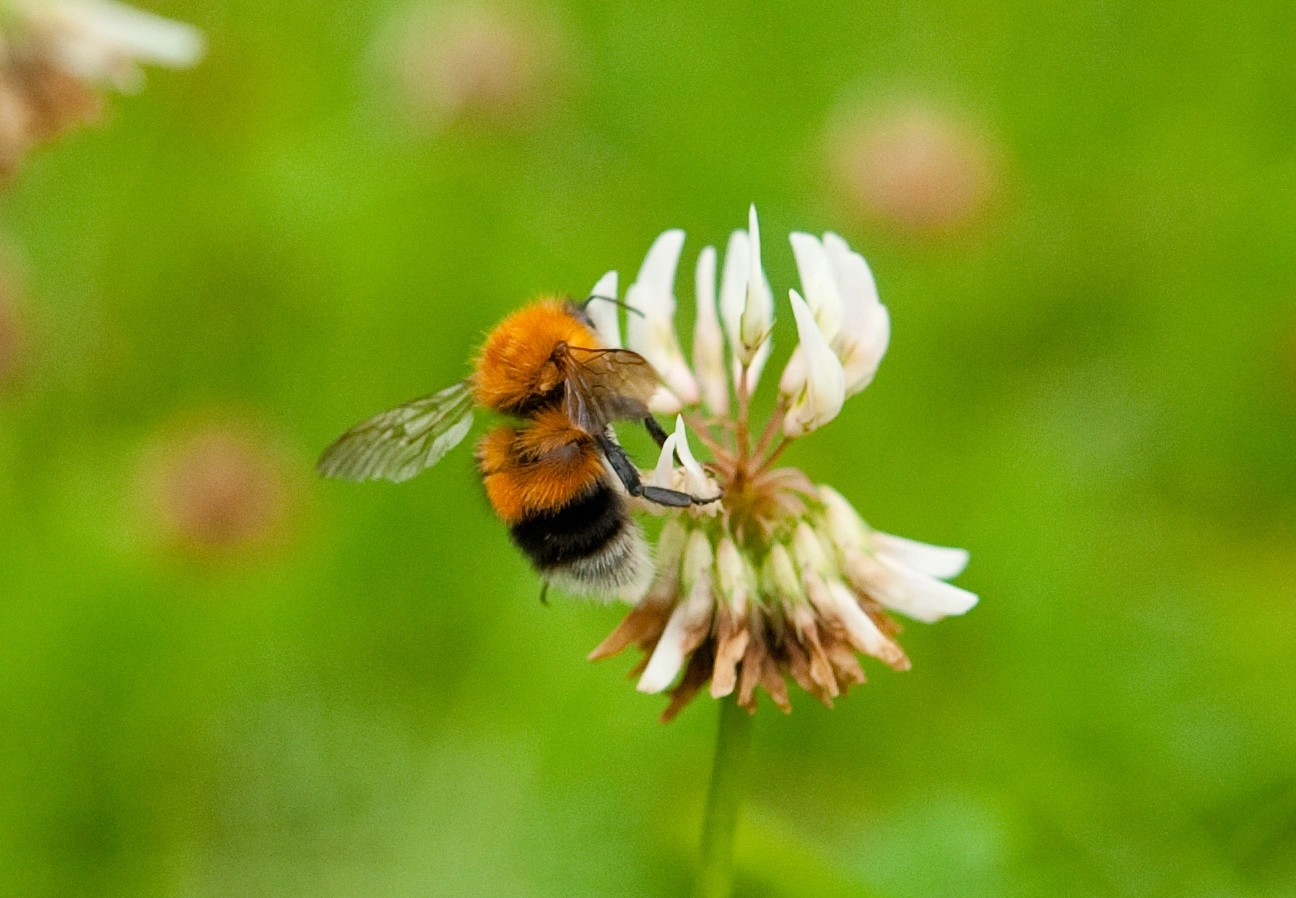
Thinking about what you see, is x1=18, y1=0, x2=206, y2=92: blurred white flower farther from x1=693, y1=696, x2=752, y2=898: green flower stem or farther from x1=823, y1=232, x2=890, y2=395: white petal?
x1=693, y1=696, x2=752, y2=898: green flower stem

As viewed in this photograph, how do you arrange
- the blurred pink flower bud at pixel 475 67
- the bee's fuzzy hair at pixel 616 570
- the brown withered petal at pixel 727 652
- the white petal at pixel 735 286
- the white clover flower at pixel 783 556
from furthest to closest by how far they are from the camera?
the blurred pink flower bud at pixel 475 67
the white petal at pixel 735 286
the bee's fuzzy hair at pixel 616 570
the white clover flower at pixel 783 556
the brown withered petal at pixel 727 652

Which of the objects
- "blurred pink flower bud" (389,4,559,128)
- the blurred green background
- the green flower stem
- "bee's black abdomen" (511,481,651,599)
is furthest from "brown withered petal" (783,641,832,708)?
"blurred pink flower bud" (389,4,559,128)

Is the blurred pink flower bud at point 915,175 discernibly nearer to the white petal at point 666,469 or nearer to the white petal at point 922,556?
the white petal at point 922,556

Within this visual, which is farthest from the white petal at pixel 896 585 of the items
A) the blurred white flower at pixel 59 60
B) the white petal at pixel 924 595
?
the blurred white flower at pixel 59 60

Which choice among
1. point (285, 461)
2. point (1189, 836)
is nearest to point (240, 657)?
point (285, 461)

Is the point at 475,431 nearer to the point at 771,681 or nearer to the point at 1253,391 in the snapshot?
the point at 1253,391

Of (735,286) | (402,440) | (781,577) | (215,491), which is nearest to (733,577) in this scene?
(781,577)

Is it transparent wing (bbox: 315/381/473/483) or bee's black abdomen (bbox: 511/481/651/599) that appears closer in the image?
Result: bee's black abdomen (bbox: 511/481/651/599)

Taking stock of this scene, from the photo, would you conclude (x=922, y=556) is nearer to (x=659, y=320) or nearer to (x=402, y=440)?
(x=659, y=320)

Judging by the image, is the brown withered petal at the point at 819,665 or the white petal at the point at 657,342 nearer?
the brown withered petal at the point at 819,665
